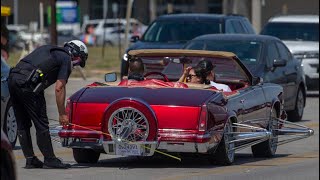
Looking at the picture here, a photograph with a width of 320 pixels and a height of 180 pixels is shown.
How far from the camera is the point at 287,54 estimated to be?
18.9m

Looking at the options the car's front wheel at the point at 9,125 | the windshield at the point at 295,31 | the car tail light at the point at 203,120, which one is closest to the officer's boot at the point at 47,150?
the car tail light at the point at 203,120

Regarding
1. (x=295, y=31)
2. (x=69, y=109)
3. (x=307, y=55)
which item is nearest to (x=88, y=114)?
(x=69, y=109)

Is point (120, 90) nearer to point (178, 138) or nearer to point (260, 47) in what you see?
point (178, 138)

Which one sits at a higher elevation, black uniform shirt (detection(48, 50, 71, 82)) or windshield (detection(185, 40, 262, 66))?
black uniform shirt (detection(48, 50, 71, 82))

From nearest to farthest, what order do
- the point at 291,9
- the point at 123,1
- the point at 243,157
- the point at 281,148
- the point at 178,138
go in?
1. the point at 178,138
2. the point at 243,157
3. the point at 281,148
4. the point at 291,9
5. the point at 123,1

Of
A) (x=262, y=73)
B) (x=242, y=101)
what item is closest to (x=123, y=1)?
(x=262, y=73)

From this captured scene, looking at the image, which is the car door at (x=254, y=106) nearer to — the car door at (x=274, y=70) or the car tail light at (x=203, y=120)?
the car tail light at (x=203, y=120)

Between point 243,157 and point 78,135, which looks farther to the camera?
point 243,157

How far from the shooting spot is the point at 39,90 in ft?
36.8

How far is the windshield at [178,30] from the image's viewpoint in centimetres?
2323

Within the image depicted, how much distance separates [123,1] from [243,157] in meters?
54.7

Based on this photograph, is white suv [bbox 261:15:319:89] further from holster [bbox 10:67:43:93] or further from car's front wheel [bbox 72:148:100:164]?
holster [bbox 10:67:43:93]

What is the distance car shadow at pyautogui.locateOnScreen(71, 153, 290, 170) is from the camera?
1195 cm

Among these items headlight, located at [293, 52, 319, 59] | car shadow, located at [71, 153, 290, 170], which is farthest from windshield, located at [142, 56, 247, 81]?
headlight, located at [293, 52, 319, 59]
